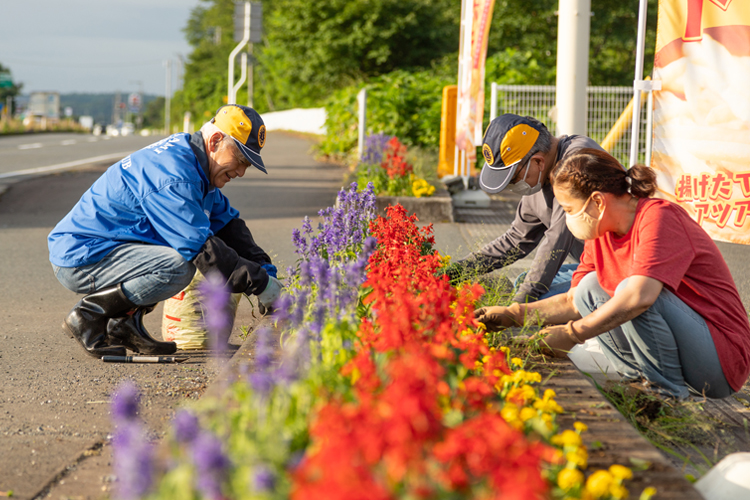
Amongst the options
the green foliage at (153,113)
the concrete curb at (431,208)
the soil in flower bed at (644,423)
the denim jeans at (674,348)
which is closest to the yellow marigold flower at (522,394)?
the soil in flower bed at (644,423)

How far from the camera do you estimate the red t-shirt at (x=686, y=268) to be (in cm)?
262

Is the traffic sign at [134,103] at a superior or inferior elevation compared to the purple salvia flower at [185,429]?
superior

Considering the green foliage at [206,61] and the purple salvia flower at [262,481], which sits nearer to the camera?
the purple salvia flower at [262,481]

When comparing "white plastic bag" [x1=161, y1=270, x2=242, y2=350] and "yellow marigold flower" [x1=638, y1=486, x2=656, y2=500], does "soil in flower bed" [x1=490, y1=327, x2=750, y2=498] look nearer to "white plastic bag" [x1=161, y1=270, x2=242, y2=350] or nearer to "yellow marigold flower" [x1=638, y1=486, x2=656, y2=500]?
"yellow marigold flower" [x1=638, y1=486, x2=656, y2=500]

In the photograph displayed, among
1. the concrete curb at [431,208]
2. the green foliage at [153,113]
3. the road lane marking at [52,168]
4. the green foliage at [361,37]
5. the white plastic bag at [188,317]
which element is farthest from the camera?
the green foliage at [153,113]

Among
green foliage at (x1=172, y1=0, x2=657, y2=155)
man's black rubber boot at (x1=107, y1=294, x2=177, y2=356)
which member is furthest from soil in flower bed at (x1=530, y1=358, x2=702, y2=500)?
green foliage at (x1=172, y1=0, x2=657, y2=155)

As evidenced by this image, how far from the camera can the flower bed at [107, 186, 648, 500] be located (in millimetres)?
1110

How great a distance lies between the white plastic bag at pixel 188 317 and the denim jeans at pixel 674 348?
6.78 ft

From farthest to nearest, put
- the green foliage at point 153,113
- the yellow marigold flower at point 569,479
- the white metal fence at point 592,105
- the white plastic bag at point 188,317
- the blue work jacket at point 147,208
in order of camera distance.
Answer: the green foliage at point 153,113 → the white metal fence at point 592,105 → the white plastic bag at point 188,317 → the blue work jacket at point 147,208 → the yellow marigold flower at point 569,479

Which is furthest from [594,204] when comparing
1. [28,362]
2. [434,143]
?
[434,143]

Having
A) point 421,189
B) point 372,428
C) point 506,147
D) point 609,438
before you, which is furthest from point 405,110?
point 372,428

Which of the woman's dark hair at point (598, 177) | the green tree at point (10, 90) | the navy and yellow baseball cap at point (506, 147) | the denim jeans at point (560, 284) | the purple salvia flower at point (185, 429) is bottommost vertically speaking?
the denim jeans at point (560, 284)

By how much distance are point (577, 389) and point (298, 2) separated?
25.3m

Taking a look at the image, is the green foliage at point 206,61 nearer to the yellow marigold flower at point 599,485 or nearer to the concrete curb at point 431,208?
the concrete curb at point 431,208
